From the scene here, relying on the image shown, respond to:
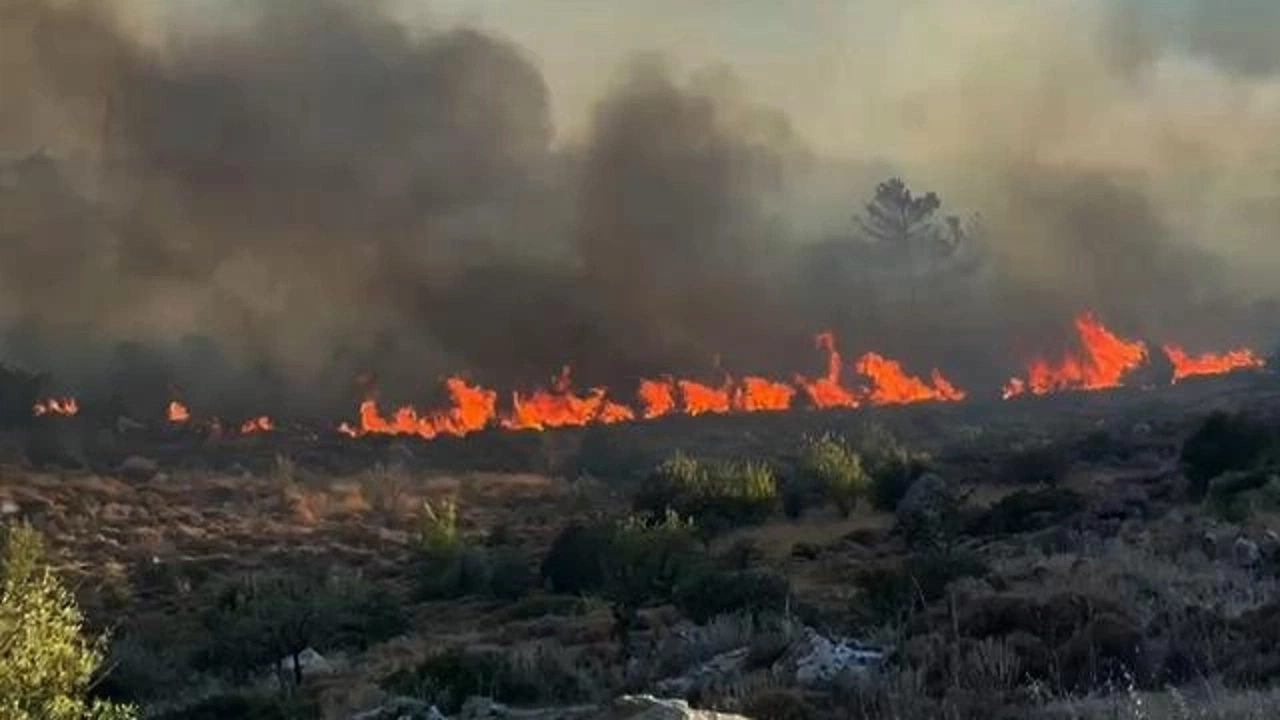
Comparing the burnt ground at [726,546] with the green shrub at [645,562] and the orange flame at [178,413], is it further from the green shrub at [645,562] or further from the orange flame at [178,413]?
the orange flame at [178,413]

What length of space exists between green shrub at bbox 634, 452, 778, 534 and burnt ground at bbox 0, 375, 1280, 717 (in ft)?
4.18

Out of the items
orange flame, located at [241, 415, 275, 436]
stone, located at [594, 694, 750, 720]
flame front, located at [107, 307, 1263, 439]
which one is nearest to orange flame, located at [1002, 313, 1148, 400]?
flame front, located at [107, 307, 1263, 439]

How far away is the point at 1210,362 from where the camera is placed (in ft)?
518

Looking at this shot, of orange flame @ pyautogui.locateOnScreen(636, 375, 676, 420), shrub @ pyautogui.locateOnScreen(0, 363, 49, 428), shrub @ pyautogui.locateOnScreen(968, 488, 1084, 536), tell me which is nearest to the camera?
shrub @ pyautogui.locateOnScreen(968, 488, 1084, 536)

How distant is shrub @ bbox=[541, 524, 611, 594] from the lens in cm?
4381

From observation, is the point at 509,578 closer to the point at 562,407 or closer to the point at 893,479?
the point at 893,479

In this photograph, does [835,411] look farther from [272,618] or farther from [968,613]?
[968,613]

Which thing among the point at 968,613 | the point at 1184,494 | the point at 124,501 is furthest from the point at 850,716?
the point at 124,501

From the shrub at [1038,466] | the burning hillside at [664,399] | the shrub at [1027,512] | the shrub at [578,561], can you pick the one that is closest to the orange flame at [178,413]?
the burning hillside at [664,399]

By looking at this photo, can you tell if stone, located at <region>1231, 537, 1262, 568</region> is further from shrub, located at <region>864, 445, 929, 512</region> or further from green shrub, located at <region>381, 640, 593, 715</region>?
shrub, located at <region>864, 445, 929, 512</region>

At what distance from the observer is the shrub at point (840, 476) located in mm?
57656

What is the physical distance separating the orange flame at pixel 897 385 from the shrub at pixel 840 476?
6868cm

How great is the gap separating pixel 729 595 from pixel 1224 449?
94.7ft

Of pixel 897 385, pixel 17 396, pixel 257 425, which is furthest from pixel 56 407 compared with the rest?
pixel 897 385
